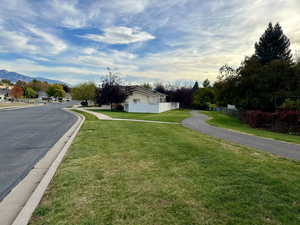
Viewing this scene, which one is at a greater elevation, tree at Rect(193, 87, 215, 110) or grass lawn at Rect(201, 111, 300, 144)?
tree at Rect(193, 87, 215, 110)

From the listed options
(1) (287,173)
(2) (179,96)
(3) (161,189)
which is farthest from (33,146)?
(2) (179,96)

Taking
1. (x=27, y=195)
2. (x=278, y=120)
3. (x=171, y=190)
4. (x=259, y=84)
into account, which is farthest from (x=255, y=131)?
(x=27, y=195)

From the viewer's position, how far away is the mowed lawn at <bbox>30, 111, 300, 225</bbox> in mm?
2691

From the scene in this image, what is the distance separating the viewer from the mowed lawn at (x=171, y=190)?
8.83 ft

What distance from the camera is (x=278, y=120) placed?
1445 centimetres

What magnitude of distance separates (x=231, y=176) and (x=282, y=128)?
42.6 ft

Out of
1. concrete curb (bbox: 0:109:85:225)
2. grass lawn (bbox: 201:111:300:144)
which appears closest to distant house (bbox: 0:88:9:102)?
grass lawn (bbox: 201:111:300:144)

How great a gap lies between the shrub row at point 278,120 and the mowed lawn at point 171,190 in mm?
10037

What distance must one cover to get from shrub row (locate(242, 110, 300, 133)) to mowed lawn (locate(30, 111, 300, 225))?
10.0 meters

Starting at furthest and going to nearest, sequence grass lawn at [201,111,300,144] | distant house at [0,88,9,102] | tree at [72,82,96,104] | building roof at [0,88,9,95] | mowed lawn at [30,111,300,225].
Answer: building roof at [0,88,9,95] → distant house at [0,88,9,102] → tree at [72,82,96,104] → grass lawn at [201,111,300,144] → mowed lawn at [30,111,300,225]

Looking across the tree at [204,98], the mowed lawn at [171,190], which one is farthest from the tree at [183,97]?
the mowed lawn at [171,190]

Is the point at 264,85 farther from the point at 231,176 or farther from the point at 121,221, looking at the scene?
the point at 121,221

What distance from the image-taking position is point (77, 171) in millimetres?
4438

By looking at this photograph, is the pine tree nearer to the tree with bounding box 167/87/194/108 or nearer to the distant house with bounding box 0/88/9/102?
the tree with bounding box 167/87/194/108
